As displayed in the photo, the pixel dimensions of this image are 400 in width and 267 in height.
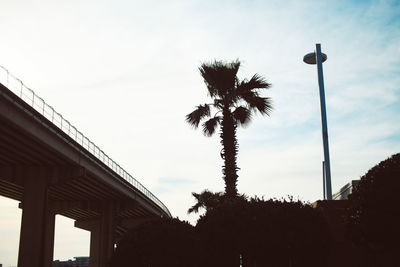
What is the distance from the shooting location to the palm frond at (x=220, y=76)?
91.2ft

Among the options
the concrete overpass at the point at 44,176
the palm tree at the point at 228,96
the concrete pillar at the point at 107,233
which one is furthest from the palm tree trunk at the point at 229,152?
the concrete pillar at the point at 107,233

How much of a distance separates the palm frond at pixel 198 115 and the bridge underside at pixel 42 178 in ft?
26.4

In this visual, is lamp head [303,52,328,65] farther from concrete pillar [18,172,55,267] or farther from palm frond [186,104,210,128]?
concrete pillar [18,172,55,267]

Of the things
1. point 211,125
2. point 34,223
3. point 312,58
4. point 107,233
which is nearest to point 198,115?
point 211,125

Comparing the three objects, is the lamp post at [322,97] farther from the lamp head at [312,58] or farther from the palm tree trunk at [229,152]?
the palm tree trunk at [229,152]

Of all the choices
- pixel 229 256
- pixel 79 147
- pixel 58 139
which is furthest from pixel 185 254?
pixel 79 147

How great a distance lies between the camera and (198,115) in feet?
94.7

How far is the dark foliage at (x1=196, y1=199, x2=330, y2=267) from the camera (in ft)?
69.0

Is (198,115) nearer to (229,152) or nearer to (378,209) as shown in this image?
(229,152)

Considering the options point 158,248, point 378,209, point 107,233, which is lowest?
point 158,248

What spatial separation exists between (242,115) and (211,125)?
206 cm

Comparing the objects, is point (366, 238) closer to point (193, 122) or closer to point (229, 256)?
point (229, 256)

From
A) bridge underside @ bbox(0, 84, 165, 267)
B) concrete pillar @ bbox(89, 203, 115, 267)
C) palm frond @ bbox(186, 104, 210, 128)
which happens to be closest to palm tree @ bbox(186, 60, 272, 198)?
palm frond @ bbox(186, 104, 210, 128)

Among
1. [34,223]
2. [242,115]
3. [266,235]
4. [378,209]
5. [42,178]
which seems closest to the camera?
[378,209]
